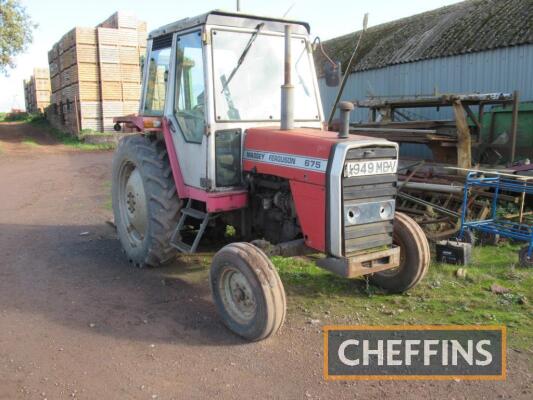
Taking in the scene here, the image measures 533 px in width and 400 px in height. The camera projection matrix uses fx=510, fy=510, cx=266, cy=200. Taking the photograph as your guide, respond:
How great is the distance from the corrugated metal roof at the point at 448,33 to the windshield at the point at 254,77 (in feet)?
27.6

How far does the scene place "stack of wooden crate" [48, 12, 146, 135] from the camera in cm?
2058

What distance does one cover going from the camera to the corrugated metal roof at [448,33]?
40.4 ft

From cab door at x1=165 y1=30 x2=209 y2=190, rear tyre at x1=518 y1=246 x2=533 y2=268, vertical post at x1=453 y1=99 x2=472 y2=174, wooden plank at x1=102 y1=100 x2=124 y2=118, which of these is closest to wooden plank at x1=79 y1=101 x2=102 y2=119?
wooden plank at x1=102 y1=100 x2=124 y2=118

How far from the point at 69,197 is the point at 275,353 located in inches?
322

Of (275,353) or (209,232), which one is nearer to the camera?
(275,353)

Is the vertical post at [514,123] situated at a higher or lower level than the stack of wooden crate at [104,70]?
lower

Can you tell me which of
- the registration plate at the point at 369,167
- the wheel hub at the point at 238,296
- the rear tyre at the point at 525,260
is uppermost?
the registration plate at the point at 369,167

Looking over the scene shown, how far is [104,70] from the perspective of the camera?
816 inches

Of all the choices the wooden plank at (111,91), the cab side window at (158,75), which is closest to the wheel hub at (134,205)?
the cab side window at (158,75)

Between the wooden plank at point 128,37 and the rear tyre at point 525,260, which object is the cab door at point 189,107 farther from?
the wooden plank at point 128,37

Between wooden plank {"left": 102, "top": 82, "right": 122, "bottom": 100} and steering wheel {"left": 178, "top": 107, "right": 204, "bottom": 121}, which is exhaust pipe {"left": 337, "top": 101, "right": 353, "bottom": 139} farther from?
wooden plank {"left": 102, "top": 82, "right": 122, "bottom": 100}

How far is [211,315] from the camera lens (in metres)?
4.66

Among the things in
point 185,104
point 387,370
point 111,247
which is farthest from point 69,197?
point 387,370

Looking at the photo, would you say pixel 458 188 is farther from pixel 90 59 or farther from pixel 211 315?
pixel 90 59
